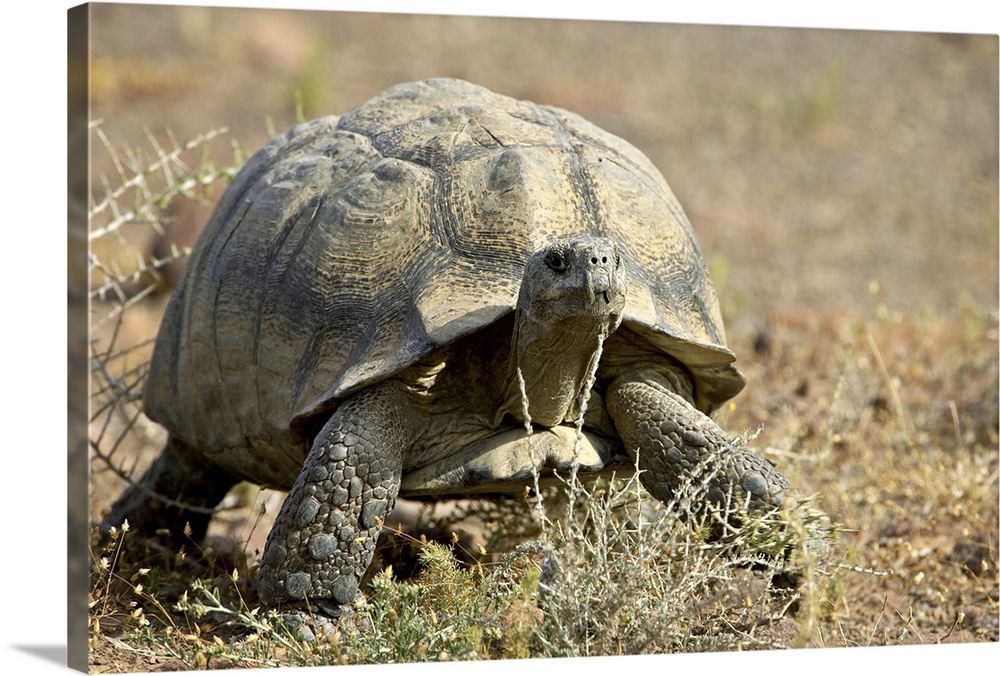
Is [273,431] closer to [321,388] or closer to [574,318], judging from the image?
[321,388]

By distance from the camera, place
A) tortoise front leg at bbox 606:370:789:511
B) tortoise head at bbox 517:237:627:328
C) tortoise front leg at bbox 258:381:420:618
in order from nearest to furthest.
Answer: tortoise head at bbox 517:237:627:328 < tortoise front leg at bbox 258:381:420:618 < tortoise front leg at bbox 606:370:789:511

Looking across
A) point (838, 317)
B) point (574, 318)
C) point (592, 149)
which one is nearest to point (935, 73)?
point (838, 317)

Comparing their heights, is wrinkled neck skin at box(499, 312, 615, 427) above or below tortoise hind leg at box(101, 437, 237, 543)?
above

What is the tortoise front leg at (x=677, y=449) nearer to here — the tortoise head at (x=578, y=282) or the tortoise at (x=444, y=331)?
the tortoise at (x=444, y=331)

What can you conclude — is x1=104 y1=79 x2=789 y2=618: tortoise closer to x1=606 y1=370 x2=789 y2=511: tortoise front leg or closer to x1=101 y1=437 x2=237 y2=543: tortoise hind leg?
x1=606 y1=370 x2=789 y2=511: tortoise front leg

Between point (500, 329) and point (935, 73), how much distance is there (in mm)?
10715

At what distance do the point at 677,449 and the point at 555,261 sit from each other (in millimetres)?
803

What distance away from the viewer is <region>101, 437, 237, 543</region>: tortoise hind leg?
521 centimetres

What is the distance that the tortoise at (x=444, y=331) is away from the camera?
3818 millimetres

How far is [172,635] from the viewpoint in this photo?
155 inches

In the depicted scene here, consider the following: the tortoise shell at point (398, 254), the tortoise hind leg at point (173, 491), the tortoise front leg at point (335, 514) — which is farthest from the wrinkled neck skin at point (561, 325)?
the tortoise hind leg at point (173, 491)

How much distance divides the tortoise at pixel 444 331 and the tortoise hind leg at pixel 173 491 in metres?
0.45

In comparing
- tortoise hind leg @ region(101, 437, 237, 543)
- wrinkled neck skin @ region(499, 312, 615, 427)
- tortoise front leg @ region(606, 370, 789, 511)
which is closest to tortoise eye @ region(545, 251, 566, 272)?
wrinkled neck skin @ region(499, 312, 615, 427)

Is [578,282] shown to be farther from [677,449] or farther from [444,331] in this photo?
[677,449]
